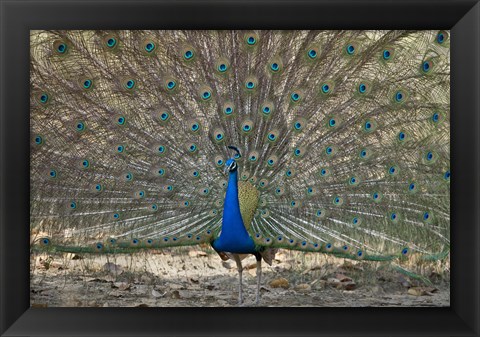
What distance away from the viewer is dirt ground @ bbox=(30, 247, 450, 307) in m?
3.28

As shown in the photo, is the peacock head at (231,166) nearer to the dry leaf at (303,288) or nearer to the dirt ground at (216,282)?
the dirt ground at (216,282)

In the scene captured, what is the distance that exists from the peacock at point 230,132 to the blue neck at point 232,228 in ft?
0.75

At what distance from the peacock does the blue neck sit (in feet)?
0.75

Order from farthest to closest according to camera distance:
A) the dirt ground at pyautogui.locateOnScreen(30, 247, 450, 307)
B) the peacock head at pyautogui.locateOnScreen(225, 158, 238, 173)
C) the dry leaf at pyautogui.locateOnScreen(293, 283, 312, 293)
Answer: the dry leaf at pyautogui.locateOnScreen(293, 283, 312, 293)
the dirt ground at pyautogui.locateOnScreen(30, 247, 450, 307)
the peacock head at pyautogui.locateOnScreen(225, 158, 238, 173)

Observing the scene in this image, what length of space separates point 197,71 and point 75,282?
1605 millimetres

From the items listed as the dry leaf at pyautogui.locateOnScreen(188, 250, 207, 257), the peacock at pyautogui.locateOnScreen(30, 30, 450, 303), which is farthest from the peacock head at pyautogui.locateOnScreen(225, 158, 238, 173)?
the dry leaf at pyautogui.locateOnScreen(188, 250, 207, 257)

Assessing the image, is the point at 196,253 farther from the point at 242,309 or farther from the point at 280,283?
the point at 242,309

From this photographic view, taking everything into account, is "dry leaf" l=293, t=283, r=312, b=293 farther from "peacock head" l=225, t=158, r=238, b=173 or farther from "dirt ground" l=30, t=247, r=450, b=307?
"peacock head" l=225, t=158, r=238, b=173

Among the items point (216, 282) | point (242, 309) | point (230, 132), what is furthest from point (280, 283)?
point (242, 309)

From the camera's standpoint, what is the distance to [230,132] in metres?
3.07

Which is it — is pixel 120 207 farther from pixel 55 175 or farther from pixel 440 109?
pixel 440 109

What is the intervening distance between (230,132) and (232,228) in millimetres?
620

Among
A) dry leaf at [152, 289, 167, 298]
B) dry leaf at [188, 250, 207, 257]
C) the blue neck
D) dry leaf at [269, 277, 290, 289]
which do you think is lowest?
dry leaf at [152, 289, 167, 298]
